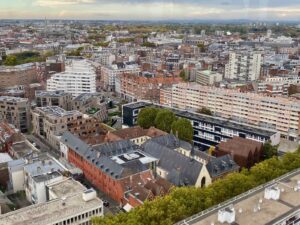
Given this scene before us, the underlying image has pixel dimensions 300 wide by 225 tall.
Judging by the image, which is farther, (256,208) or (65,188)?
(65,188)

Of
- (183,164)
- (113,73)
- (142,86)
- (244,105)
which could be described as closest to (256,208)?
(183,164)

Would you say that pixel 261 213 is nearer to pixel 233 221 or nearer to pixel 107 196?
pixel 233 221

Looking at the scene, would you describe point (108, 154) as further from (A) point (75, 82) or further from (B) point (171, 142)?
(A) point (75, 82)

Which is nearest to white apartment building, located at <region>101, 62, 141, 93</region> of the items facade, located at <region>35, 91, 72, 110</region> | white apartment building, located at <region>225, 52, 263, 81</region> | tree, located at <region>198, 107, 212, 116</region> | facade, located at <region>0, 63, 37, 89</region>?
facade, located at <region>0, 63, 37, 89</region>

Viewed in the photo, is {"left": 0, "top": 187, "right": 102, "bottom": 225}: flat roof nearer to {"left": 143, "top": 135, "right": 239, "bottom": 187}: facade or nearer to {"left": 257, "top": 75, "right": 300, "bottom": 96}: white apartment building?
{"left": 143, "top": 135, "right": 239, "bottom": 187}: facade

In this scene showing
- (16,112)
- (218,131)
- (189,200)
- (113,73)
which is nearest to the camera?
(189,200)

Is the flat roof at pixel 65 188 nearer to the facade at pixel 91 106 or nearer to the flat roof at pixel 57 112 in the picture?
the flat roof at pixel 57 112

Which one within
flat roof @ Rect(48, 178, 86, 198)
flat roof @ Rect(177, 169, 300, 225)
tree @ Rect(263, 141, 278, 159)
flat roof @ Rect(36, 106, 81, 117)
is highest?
flat roof @ Rect(177, 169, 300, 225)
